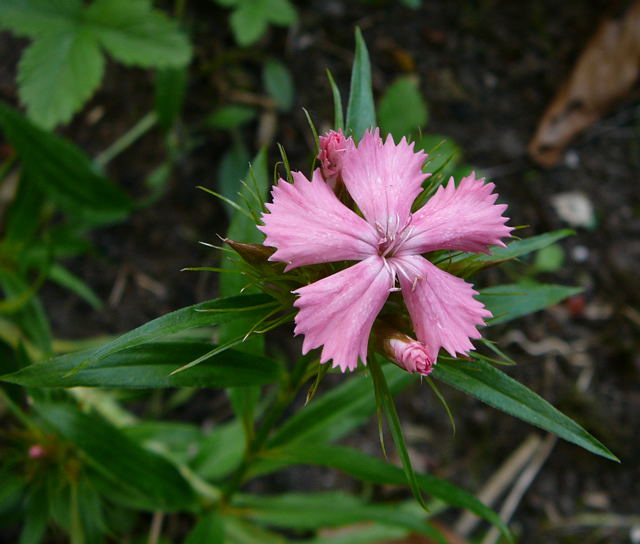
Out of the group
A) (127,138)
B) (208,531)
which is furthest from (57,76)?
(208,531)

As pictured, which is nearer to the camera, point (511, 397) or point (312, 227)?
point (312, 227)

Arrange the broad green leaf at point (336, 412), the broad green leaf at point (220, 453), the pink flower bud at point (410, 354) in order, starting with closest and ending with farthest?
the pink flower bud at point (410, 354), the broad green leaf at point (336, 412), the broad green leaf at point (220, 453)

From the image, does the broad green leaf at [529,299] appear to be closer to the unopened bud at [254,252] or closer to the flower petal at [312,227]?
the flower petal at [312,227]

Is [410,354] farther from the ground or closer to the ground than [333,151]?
closer to the ground

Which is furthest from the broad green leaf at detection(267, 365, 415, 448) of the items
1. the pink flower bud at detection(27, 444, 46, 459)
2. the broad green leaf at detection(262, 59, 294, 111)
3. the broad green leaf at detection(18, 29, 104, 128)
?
the broad green leaf at detection(262, 59, 294, 111)

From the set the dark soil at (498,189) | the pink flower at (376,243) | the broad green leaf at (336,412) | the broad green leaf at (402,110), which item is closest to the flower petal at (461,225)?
the pink flower at (376,243)

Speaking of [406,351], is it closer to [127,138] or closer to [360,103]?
[360,103]
